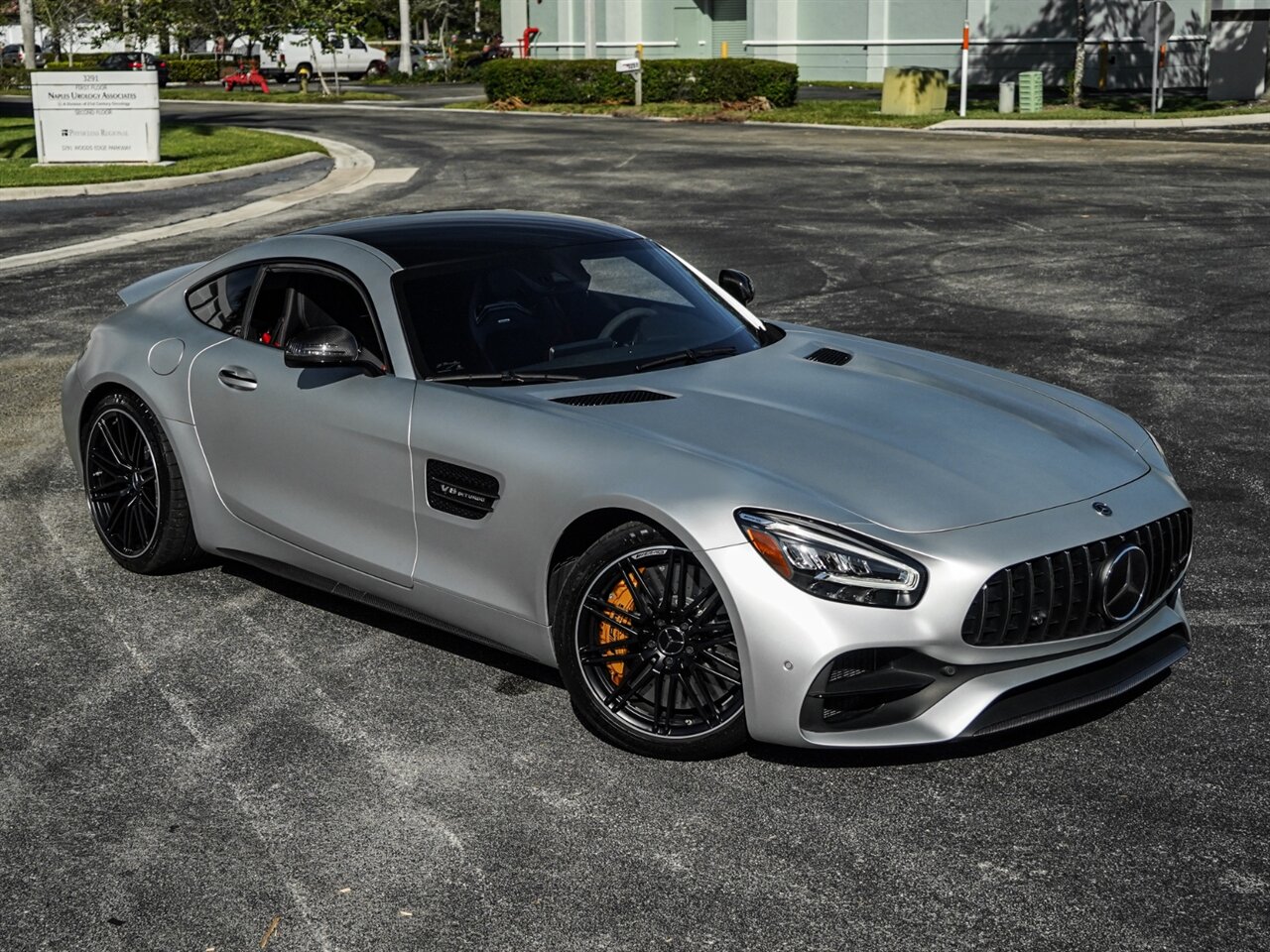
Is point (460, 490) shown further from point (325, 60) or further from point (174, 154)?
point (325, 60)

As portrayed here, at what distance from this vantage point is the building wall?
4669cm

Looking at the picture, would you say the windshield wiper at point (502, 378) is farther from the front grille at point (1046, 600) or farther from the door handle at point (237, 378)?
the front grille at point (1046, 600)

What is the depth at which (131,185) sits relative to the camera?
2281cm

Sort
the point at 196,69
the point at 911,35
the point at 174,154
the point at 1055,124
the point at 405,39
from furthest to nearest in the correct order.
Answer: the point at 196,69
the point at 405,39
the point at 911,35
the point at 1055,124
the point at 174,154

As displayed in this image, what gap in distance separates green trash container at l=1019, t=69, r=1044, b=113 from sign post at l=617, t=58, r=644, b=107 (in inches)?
371

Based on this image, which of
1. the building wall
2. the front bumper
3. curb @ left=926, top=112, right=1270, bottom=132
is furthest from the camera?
the building wall

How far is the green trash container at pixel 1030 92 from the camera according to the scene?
36094 millimetres

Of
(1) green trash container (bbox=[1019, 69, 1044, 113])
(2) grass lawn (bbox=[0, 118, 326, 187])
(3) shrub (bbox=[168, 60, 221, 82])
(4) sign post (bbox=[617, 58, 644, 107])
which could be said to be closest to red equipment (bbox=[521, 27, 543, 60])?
(3) shrub (bbox=[168, 60, 221, 82])

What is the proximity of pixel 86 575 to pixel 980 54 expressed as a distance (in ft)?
148

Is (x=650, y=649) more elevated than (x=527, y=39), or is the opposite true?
(x=527, y=39)

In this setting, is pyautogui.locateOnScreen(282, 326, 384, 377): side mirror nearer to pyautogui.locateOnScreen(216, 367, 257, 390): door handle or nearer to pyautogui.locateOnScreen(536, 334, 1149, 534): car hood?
pyautogui.locateOnScreen(216, 367, 257, 390): door handle

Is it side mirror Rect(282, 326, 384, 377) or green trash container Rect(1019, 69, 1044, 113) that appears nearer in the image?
side mirror Rect(282, 326, 384, 377)

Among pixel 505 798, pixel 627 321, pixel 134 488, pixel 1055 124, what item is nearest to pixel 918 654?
pixel 505 798

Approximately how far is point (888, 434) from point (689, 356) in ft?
3.30
